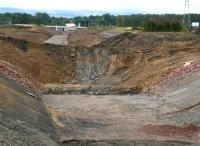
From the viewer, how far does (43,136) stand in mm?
24031

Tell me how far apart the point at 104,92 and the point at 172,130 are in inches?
667

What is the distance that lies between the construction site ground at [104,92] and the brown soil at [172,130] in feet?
0.17

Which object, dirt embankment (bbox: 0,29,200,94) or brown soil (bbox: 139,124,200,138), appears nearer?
brown soil (bbox: 139,124,200,138)

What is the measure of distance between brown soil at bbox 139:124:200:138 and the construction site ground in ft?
0.17

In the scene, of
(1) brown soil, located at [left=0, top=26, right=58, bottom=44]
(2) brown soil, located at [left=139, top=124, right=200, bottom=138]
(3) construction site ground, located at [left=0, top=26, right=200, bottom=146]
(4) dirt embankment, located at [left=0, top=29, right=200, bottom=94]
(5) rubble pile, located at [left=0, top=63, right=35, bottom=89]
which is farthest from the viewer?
(1) brown soil, located at [left=0, top=26, right=58, bottom=44]

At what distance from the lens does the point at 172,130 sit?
93.9 feet

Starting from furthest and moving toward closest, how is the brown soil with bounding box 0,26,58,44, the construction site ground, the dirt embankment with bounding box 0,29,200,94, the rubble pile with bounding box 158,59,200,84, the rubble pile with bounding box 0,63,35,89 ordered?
the brown soil with bounding box 0,26,58,44, the dirt embankment with bounding box 0,29,200,94, the rubble pile with bounding box 158,59,200,84, the rubble pile with bounding box 0,63,35,89, the construction site ground

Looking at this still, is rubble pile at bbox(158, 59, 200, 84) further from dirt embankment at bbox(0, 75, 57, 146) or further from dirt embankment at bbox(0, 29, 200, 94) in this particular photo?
dirt embankment at bbox(0, 75, 57, 146)

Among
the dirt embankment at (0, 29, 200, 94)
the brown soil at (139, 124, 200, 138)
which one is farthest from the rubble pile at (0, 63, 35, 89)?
the brown soil at (139, 124, 200, 138)

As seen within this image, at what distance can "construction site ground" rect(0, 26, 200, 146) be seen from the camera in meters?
26.5

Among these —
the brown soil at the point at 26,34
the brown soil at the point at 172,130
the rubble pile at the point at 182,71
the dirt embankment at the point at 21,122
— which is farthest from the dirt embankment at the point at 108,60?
the brown soil at the point at 172,130

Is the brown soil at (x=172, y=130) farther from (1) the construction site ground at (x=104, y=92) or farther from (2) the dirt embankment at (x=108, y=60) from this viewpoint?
(2) the dirt embankment at (x=108, y=60)

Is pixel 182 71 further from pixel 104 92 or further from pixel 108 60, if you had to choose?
pixel 108 60

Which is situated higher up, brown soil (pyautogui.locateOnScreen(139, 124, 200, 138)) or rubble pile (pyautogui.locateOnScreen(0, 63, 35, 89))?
rubble pile (pyautogui.locateOnScreen(0, 63, 35, 89))
